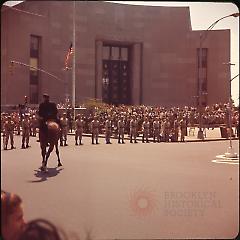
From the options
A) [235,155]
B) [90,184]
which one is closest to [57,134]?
[90,184]

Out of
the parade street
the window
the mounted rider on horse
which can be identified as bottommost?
the parade street

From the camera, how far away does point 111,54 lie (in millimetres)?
2486

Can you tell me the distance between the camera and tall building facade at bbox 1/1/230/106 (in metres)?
2.18

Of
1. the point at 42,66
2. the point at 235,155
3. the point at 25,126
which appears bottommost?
the point at 235,155

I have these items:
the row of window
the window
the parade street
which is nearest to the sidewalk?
the parade street

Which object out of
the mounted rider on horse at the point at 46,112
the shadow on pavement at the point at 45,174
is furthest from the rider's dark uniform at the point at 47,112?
the shadow on pavement at the point at 45,174

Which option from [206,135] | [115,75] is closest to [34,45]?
[115,75]

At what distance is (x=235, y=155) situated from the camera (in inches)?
92.9

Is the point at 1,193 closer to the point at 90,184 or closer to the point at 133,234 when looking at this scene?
the point at 90,184

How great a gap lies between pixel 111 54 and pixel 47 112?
61 centimetres

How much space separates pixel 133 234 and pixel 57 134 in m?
0.70

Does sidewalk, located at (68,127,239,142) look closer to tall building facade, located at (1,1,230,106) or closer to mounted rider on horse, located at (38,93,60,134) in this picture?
tall building facade, located at (1,1,230,106)

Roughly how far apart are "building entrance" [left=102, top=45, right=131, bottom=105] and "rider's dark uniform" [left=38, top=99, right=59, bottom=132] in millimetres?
322

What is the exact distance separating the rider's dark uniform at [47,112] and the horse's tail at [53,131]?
0.03 meters
